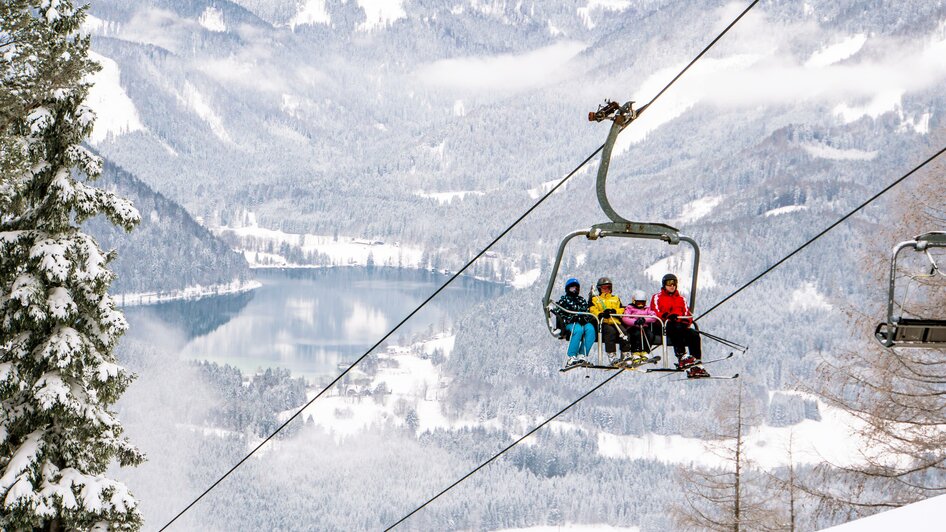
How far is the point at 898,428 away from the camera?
1484 centimetres

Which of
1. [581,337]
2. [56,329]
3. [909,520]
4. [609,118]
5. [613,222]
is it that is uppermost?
[609,118]

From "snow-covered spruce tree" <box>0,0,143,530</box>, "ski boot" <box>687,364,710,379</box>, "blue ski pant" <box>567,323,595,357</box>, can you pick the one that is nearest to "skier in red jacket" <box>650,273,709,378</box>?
"ski boot" <box>687,364,710,379</box>

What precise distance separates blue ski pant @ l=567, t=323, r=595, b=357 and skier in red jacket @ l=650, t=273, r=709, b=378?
638 mm

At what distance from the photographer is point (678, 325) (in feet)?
31.8

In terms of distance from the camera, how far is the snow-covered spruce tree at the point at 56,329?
10750 mm

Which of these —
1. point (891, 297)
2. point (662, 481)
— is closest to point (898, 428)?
point (891, 297)

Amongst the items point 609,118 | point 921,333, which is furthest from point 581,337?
point 921,333

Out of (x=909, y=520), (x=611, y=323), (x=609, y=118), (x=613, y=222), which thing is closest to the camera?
(x=909, y=520)

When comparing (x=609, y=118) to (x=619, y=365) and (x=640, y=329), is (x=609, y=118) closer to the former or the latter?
(x=619, y=365)

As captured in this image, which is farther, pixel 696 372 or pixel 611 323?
pixel 611 323

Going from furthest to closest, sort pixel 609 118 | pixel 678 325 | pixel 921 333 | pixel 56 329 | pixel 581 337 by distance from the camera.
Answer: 1. pixel 56 329
2. pixel 581 337
3. pixel 678 325
4. pixel 609 118
5. pixel 921 333

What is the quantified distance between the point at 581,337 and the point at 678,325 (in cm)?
96

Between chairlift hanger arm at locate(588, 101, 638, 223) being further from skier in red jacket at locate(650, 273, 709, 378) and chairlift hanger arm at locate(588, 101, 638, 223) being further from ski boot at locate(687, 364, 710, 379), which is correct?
ski boot at locate(687, 364, 710, 379)

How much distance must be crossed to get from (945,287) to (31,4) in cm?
1200
